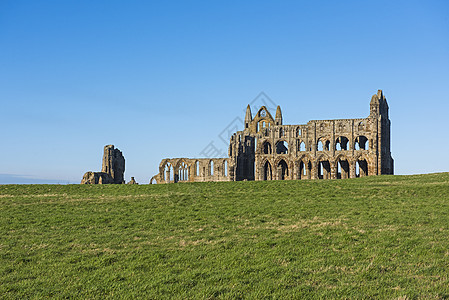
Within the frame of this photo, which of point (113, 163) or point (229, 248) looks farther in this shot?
point (113, 163)

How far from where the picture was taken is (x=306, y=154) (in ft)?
257

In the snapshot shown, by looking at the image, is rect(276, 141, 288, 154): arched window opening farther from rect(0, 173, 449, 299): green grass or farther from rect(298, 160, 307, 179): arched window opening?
rect(0, 173, 449, 299): green grass

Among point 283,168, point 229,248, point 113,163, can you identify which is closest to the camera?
point 229,248

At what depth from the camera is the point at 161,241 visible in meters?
16.7

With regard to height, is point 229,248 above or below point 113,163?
below

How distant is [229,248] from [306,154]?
64622mm

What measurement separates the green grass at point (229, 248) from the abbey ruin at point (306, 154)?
148 feet

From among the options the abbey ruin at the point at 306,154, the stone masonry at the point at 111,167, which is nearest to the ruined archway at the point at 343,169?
the abbey ruin at the point at 306,154

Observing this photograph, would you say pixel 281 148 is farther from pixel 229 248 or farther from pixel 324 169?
pixel 229 248

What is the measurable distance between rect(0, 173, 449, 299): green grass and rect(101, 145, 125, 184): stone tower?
39.8 metres

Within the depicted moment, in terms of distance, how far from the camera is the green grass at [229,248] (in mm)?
10867

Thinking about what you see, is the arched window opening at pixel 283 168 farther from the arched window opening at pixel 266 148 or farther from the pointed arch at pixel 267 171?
the arched window opening at pixel 266 148

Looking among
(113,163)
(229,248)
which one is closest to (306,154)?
(113,163)

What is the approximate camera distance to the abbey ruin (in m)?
72.8
